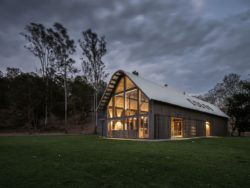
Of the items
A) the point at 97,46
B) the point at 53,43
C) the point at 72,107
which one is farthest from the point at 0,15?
the point at 72,107

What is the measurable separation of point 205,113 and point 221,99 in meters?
16.5

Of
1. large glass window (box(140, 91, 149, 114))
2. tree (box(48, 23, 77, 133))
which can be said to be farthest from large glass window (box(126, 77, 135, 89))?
tree (box(48, 23, 77, 133))

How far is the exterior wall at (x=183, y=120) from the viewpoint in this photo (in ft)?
51.0

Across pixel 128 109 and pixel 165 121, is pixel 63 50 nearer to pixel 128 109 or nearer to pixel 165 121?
pixel 128 109

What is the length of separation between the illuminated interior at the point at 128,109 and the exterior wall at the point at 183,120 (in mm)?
832

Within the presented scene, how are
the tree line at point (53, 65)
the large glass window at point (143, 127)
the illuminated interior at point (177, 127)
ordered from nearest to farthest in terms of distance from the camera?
the large glass window at point (143, 127)
the illuminated interior at point (177, 127)
the tree line at point (53, 65)

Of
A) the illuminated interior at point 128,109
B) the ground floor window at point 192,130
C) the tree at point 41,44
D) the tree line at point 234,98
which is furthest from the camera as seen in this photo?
the tree line at point 234,98

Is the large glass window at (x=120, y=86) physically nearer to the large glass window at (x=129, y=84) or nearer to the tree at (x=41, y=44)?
the large glass window at (x=129, y=84)

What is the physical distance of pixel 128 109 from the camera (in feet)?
57.0

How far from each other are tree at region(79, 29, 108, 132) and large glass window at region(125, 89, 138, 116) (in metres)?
9.29

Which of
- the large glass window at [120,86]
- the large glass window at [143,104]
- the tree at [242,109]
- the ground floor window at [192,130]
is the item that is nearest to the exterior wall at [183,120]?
the ground floor window at [192,130]

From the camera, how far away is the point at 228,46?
3062 centimetres

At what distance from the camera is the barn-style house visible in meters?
15.5

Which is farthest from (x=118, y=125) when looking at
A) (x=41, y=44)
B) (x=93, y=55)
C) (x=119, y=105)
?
(x=41, y=44)
